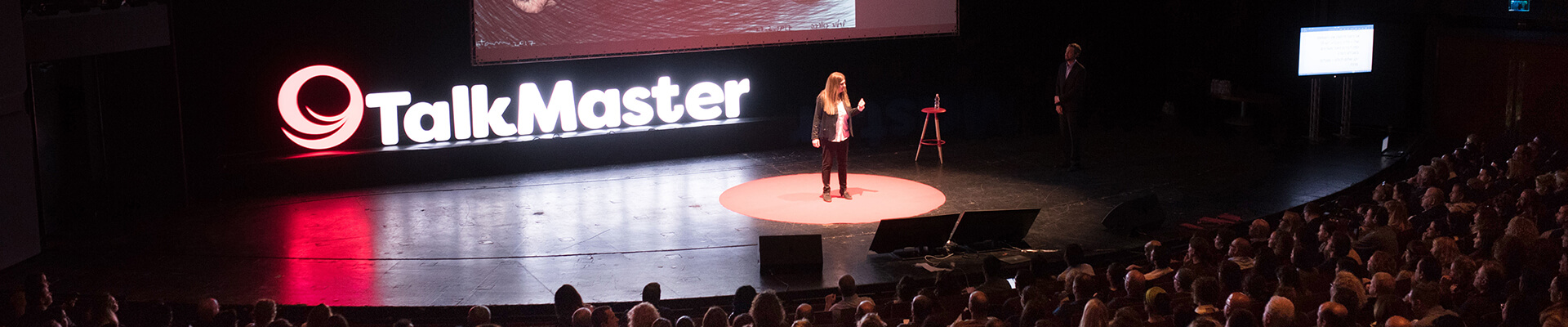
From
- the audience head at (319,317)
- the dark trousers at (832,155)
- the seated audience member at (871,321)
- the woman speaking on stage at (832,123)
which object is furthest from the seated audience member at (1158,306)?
the dark trousers at (832,155)

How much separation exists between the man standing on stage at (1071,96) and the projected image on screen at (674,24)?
3100 mm

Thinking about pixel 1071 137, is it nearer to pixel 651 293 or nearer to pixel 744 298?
pixel 744 298

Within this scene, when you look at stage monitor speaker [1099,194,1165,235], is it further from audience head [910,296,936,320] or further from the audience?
audience head [910,296,936,320]

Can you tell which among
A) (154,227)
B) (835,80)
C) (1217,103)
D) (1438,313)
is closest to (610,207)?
(835,80)

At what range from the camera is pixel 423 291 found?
7297 mm

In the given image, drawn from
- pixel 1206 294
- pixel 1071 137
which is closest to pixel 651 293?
pixel 1206 294

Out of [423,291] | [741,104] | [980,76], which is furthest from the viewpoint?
[980,76]

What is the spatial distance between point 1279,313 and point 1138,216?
4.32 metres

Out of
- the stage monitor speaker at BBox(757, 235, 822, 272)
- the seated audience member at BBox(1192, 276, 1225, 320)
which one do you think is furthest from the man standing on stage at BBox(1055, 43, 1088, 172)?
the seated audience member at BBox(1192, 276, 1225, 320)

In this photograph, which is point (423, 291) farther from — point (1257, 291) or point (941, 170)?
point (941, 170)

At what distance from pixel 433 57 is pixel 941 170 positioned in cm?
564

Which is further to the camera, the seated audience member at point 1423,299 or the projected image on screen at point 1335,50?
the projected image on screen at point 1335,50

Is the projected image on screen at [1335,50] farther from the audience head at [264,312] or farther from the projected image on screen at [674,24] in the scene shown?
the audience head at [264,312]

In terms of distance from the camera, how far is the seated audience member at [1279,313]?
13.9ft
